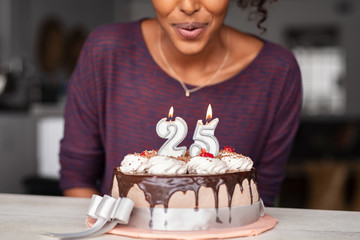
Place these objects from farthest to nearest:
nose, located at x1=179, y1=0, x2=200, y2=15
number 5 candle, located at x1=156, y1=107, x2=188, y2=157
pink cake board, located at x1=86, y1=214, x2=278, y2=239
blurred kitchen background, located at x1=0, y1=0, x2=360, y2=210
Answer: blurred kitchen background, located at x1=0, y1=0, x2=360, y2=210
nose, located at x1=179, y1=0, x2=200, y2=15
number 5 candle, located at x1=156, y1=107, x2=188, y2=157
pink cake board, located at x1=86, y1=214, x2=278, y2=239

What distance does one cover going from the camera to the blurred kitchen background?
8.77ft

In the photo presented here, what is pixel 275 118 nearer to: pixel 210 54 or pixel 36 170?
pixel 210 54

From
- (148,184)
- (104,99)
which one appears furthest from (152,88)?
(148,184)

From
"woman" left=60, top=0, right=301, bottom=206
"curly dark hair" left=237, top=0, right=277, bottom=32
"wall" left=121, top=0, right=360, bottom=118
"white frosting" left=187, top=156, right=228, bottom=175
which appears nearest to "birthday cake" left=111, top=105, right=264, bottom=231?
"white frosting" left=187, top=156, right=228, bottom=175

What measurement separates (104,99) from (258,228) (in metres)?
0.80

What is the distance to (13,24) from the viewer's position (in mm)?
5922

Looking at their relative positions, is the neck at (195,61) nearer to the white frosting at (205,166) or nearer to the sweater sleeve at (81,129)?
the sweater sleeve at (81,129)

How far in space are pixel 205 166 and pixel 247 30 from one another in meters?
7.44

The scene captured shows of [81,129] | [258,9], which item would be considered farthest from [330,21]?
[81,129]

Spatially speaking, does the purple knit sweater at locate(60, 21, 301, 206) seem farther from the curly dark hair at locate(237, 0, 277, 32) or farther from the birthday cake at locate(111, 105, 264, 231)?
the birthday cake at locate(111, 105, 264, 231)

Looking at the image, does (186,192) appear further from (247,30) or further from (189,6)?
(247,30)

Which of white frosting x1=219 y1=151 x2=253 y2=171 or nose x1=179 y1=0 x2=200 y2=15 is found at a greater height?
nose x1=179 y1=0 x2=200 y2=15

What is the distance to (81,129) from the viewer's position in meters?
1.54

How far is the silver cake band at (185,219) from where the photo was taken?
85cm
